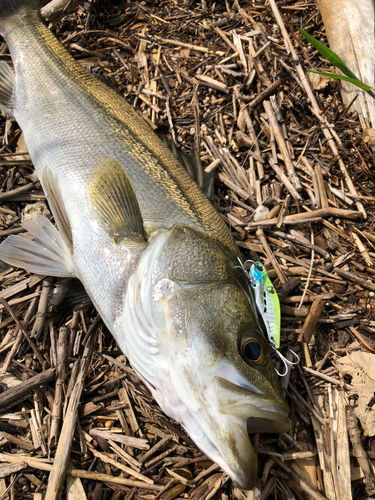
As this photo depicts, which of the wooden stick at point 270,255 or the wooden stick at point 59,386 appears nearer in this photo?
the wooden stick at point 59,386

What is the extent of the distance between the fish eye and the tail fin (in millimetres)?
3718

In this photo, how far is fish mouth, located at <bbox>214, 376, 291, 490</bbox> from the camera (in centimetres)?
173

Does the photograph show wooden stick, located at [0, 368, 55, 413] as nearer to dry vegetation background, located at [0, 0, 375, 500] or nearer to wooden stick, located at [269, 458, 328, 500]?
dry vegetation background, located at [0, 0, 375, 500]

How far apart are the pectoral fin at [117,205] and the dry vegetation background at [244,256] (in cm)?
94

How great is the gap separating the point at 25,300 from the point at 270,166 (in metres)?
2.56

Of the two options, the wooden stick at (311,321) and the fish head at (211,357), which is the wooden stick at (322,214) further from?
the fish head at (211,357)

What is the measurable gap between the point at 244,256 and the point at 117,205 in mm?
A: 1267

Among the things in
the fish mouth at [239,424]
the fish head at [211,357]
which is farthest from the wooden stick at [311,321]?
the fish mouth at [239,424]

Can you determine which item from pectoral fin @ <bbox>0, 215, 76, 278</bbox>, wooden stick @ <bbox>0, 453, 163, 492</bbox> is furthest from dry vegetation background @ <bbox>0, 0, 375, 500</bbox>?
pectoral fin @ <bbox>0, 215, 76, 278</bbox>

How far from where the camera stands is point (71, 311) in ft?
9.99

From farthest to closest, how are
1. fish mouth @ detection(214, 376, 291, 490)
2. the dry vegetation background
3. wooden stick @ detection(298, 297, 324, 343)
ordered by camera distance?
wooden stick @ detection(298, 297, 324, 343) < the dry vegetation background < fish mouth @ detection(214, 376, 291, 490)

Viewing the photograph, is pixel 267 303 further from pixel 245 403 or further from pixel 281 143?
pixel 281 143

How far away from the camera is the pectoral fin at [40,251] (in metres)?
2.94

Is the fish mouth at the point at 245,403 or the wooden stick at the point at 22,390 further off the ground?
the fish mouth at the point at 245,403
